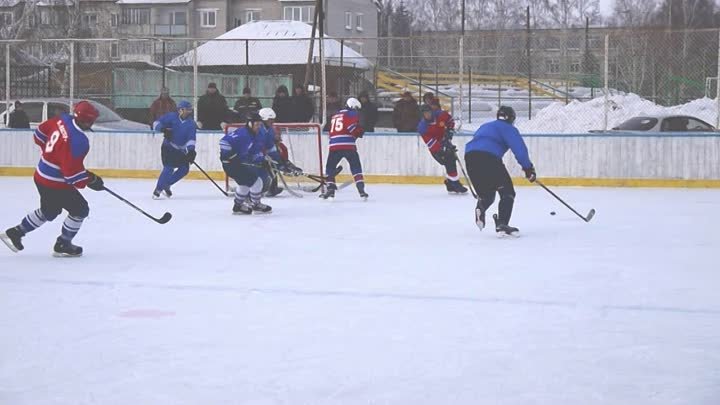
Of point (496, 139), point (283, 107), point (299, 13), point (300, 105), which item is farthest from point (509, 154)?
point (299, 13)

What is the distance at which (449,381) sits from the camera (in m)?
4.53

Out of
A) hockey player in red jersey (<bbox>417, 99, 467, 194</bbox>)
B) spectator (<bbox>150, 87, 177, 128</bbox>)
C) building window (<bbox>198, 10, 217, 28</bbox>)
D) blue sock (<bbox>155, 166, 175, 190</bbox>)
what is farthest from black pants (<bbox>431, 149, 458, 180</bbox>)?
building window (<bbox>198, 10, 217, 28</bbox>)

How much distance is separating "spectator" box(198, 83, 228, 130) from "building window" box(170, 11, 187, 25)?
39.1 m

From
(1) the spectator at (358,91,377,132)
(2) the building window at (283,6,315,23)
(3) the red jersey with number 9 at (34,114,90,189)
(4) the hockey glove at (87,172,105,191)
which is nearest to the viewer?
(3) the red jersey with number 9 at (34,114,90,189)

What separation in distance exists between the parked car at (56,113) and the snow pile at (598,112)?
6.03 metres

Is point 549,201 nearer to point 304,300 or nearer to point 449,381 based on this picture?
A: point 304,300

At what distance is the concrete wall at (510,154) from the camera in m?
15.3

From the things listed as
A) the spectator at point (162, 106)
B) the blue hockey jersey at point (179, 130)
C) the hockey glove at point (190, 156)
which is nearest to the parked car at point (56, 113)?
the spectator at point (162, 106)

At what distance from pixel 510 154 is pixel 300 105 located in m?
2.90

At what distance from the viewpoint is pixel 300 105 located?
16.4 metres

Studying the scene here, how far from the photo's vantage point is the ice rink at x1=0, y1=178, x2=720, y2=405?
4449mm

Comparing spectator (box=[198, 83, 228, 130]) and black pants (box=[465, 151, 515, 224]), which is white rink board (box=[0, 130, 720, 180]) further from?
black pants (box=[465, 151, 515, 224])

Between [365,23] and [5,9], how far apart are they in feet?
51.7

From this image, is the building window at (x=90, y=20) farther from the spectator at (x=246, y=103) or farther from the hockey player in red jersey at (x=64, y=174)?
the hockey player in red jersey at (x=64, y=174)
